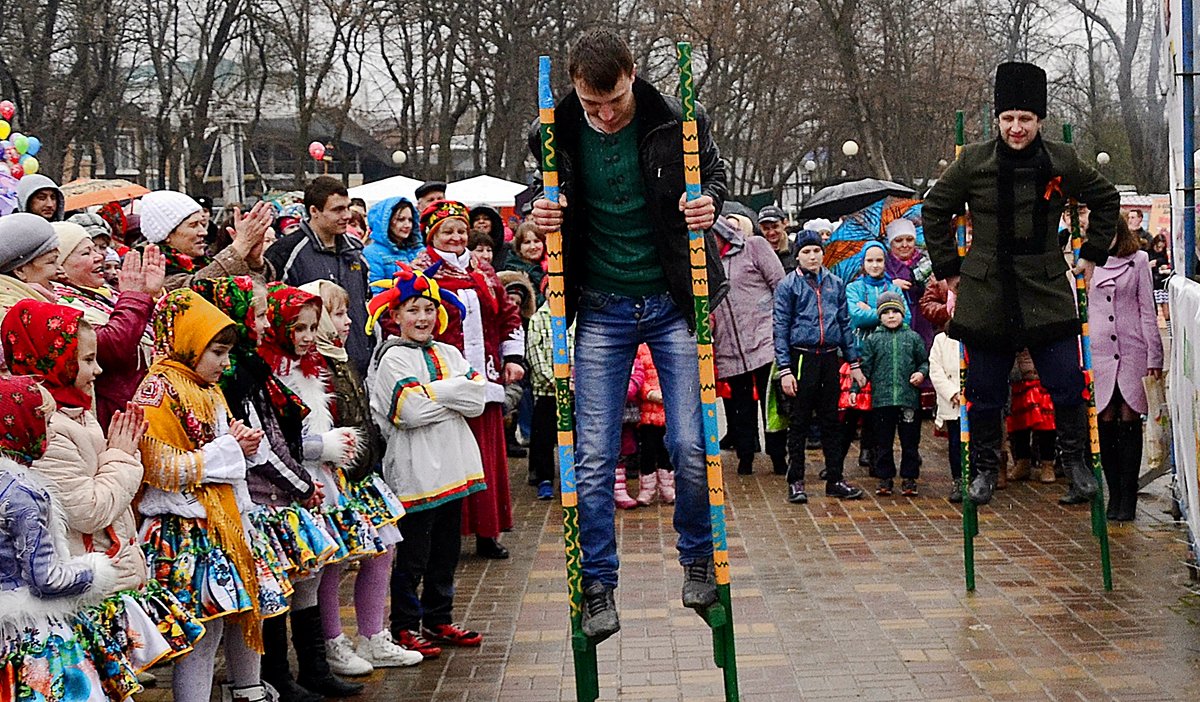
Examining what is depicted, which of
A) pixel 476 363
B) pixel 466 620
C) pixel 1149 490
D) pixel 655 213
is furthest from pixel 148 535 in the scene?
pixel 1149 490

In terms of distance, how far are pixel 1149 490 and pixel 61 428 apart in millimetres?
8794

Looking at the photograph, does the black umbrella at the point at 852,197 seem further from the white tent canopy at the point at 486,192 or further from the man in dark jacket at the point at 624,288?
the man in dark jacket at the point at 624,288

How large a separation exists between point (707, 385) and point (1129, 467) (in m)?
5.15

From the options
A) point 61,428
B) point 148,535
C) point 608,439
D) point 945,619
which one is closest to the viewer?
point 61,428

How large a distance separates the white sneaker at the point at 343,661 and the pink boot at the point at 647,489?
195 inches

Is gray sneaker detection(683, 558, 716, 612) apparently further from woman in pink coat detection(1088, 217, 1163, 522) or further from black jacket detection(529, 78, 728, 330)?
woman in pink coat detection(1088, 217, 1163, 522)

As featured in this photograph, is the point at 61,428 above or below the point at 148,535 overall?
above

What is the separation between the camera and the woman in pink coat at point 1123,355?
9.83 meters

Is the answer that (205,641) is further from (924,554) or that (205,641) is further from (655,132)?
(924,554)

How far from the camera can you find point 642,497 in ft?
38.8

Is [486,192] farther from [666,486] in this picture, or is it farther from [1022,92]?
[1022,92]

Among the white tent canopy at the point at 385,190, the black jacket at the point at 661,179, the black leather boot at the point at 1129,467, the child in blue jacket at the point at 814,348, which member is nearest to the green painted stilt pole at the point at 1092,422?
the black leather boot at the point at 1129,467

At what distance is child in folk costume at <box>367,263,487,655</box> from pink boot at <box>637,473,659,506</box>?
4206mm

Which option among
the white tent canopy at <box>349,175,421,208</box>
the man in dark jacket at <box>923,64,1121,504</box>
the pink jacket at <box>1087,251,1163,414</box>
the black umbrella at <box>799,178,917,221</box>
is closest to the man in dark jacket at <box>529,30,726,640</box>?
the man in dark jacket at <box>923,64,1121,504</box>
